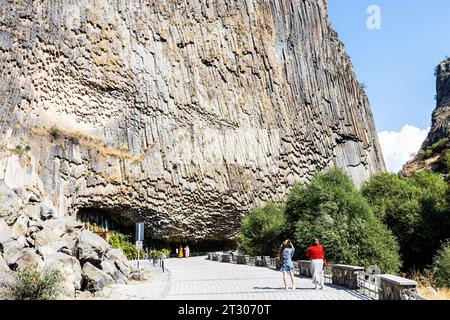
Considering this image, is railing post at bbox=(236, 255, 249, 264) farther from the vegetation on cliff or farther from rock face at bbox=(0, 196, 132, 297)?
rock face at bbox=(0, 196, 132, 297)

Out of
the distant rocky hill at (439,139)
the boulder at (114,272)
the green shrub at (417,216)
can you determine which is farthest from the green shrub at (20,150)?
the distant rocky hill at (439,139)

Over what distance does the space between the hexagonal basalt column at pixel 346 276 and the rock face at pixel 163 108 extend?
1581cm

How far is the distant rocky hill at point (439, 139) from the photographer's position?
58.3m

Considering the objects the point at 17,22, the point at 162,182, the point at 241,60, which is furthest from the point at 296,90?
the point at 17,22

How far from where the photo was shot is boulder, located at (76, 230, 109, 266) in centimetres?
1620

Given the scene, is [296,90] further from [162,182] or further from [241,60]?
[162,182]

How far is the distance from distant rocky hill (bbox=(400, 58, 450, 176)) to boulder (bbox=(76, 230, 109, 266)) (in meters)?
44.6

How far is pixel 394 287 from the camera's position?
8.55 metres

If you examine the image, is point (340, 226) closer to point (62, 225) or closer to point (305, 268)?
point (305, 268)

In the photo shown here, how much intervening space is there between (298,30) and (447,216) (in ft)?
96.4

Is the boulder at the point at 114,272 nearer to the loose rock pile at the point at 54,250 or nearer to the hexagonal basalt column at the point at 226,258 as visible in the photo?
the loose rock pile at the point at 54,250

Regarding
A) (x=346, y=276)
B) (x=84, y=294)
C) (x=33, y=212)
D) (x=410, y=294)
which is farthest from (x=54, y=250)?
(x=410, y=294)

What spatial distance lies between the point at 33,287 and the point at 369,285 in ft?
26.1

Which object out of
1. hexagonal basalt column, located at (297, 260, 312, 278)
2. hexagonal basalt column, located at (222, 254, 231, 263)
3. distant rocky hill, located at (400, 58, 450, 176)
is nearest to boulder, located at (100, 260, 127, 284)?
hexagonal basalt column, located at (297, 260, 312, 278)
